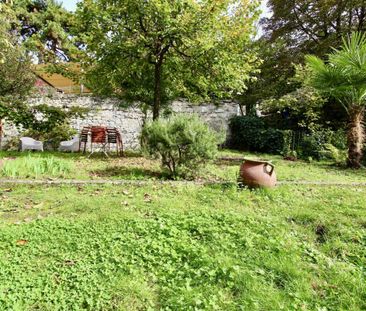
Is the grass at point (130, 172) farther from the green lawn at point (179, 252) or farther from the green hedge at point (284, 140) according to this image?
the green hedge at point (284, 140)

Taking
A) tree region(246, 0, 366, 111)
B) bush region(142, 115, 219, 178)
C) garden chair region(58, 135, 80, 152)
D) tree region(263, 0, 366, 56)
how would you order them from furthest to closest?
tree region(246, 0, 366, 111) → tree region(263, 0, 366, 56) → garden chair region(58, 135, 80, 152) → bush region(142, 115, 219, 178)

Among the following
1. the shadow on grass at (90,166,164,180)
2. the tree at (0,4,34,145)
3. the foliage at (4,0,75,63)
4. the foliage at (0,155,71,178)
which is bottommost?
the shadow on grass at (90,166,164,180)

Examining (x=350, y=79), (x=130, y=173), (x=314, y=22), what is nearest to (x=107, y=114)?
(x=130, y=173)

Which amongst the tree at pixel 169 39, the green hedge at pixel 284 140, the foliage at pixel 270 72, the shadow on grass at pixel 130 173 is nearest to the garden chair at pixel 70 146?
the tree at pixel 169 39

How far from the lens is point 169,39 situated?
24.6 feet

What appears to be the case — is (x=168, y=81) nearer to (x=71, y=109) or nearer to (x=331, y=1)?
(x=71, y=109)

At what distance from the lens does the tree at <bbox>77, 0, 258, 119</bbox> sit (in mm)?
7059

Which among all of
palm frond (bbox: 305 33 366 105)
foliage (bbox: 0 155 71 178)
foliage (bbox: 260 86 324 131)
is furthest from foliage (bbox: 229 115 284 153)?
foliage (bbox: 0 155 71 178)

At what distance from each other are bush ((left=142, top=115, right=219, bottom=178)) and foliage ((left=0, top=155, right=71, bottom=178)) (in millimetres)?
1626

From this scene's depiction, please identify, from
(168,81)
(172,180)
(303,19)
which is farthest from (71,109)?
(303,19)

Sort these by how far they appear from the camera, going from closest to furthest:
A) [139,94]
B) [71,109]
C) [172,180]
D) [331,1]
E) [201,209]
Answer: [201,209], [172,180], [139,94], [71,109], [331,1]

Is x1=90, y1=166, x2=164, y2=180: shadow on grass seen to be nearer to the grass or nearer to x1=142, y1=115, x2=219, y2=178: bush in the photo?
the grass

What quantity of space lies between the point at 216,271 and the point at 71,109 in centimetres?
983

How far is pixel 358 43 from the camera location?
269 inches
